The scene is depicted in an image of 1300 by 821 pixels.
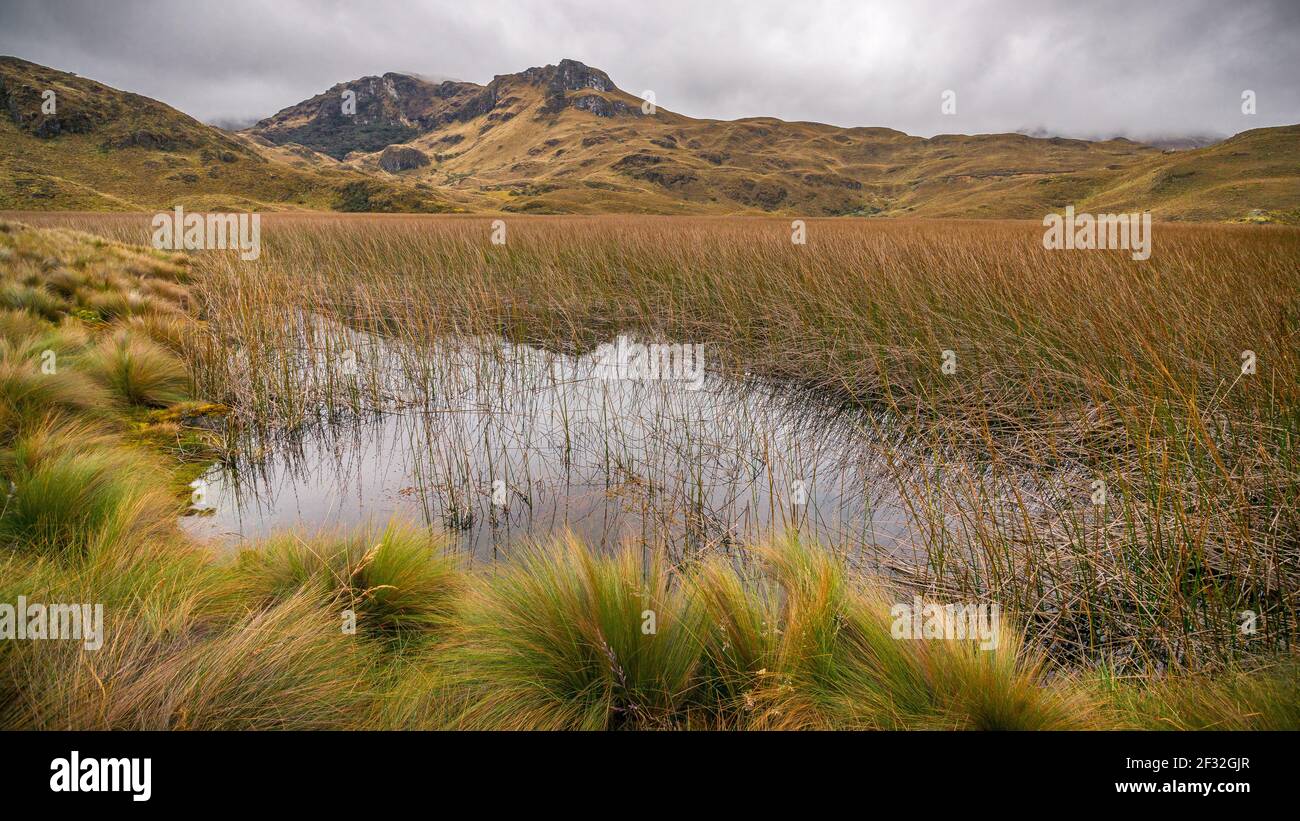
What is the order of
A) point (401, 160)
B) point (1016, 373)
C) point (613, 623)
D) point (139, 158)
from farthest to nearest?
point (401, 160), point (139, 158), point (1016, 373), point (613, 623)

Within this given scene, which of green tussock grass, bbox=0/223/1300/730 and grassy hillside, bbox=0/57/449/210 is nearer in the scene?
green tussock grass, bbox=0/223/1300/730

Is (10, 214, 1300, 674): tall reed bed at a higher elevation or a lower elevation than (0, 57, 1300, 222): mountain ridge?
lower

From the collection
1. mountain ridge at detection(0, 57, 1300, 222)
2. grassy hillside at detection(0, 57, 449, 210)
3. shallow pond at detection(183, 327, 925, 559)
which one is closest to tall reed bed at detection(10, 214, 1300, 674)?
shallow pond at detection(183, 327, 925, 559)

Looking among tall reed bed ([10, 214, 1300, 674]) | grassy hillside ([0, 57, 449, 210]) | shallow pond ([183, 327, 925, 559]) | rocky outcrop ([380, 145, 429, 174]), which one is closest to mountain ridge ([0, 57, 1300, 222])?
grassy hillside ([0, 57, 449, 210])

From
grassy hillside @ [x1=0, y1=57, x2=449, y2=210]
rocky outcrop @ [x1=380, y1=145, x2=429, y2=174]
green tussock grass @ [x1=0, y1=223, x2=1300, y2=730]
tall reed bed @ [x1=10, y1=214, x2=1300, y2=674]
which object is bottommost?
green tussock grass @ [x1=0, y1=223, x2=1300, y2=730]

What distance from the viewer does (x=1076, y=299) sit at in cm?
507

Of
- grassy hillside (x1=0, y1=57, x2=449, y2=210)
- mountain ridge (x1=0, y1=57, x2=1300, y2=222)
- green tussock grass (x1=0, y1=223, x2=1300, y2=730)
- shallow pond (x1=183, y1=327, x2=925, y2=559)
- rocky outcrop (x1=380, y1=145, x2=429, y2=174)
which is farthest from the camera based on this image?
rocky outcrop (x1=380, y1=145, x2=429, y2=174)

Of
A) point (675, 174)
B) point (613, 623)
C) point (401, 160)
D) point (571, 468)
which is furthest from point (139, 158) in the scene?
point (401, 160)

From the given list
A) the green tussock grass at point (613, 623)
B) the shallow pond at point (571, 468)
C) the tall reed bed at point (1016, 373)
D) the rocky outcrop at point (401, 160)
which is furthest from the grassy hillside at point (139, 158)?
the rocky outcrop at point (401, 160)

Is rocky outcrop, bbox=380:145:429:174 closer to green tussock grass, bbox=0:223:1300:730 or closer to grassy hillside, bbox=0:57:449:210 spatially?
grassy hillside, bbox=0:57:449:210

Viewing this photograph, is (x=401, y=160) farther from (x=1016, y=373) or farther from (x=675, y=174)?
(x=1016, y=373)

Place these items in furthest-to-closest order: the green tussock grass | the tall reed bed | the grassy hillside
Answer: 1. the grassy hillside
2. the tall reed bed
3. the green tussock grass

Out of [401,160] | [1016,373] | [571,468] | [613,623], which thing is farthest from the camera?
[401,160]
